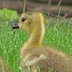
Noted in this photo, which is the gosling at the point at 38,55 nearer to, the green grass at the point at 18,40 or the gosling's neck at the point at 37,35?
the gosling's neck at the point at 37,35

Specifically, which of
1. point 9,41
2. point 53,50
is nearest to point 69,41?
point 9,41

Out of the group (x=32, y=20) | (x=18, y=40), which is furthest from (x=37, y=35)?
(x=18, y=40)

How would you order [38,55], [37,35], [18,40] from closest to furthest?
[38,55]
[37,35]
[18,40]

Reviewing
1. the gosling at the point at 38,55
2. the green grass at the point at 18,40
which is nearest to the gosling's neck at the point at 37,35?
the gosling at the point at 38,55

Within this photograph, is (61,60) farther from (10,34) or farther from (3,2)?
(3,2)

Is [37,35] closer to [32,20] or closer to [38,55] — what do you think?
[32,20]

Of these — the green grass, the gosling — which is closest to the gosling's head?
the gosling
